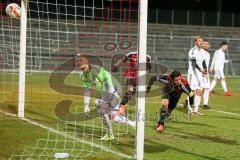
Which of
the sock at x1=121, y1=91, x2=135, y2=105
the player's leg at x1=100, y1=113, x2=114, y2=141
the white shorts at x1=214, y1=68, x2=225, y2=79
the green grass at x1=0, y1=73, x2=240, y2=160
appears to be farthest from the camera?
the white shorts at x1=214, y1=68, x2=225, y2=79

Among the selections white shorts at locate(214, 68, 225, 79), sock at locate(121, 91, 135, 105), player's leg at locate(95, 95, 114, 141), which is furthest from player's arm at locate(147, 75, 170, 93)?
white shorts at locate(214, 68, 225, 79)

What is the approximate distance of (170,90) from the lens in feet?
41.9

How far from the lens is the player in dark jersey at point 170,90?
12.3 m

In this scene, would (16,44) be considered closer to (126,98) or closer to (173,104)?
(126,98)

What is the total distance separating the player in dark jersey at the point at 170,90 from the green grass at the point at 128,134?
0.37m

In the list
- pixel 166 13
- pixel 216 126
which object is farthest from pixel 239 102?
pixel 166 13

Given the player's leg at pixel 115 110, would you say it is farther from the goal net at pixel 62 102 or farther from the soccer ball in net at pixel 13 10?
the soccer ball in net at pixel 13 10

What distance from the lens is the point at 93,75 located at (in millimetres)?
11773

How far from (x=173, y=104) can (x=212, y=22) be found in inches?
1240

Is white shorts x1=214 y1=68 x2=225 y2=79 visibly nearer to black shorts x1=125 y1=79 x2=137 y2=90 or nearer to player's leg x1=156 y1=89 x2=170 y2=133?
black shorts x1=125 y1=79 x2=137 y2=90

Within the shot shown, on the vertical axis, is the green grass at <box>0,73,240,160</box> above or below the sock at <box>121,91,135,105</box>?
below

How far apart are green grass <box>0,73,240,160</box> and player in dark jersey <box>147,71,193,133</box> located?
37 centimetres

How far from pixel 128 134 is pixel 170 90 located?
170 cm

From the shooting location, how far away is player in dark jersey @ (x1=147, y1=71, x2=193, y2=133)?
40.4 feet
